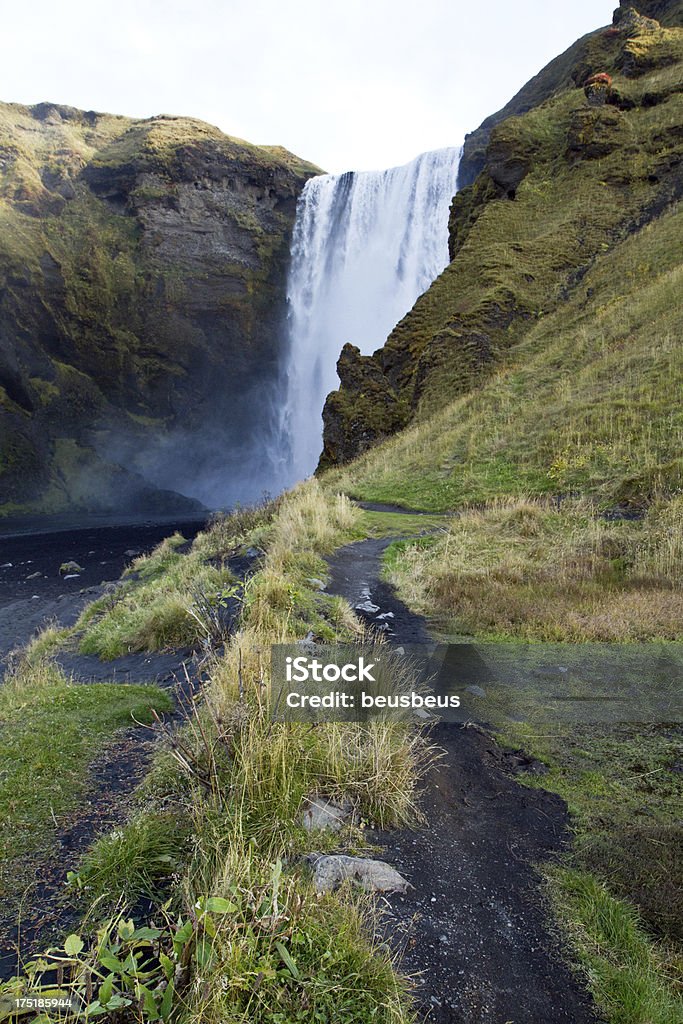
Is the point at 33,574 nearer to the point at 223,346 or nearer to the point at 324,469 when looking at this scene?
the point at 324,469

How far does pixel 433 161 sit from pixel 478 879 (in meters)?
57.1

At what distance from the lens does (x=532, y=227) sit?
28859mm

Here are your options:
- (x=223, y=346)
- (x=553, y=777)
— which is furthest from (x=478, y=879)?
(x=223, y=346)

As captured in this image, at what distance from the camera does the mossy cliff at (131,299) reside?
198ft

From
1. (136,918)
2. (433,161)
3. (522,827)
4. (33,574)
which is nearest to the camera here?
(136,918)

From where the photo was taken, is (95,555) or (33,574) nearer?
(33,574)

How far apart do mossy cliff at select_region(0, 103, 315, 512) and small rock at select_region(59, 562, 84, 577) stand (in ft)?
109

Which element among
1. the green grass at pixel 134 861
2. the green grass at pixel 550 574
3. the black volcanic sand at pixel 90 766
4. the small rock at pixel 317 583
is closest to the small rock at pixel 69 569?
the black volcanic sand at pixel 90 766

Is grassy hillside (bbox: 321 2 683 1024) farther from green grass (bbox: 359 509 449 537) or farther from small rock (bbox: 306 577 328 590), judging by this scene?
small rock (bbox: 306 577 328 590)

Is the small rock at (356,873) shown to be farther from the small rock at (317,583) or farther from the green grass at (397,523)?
the green grass at (397,523)

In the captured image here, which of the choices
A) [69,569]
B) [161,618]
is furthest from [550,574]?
[69,569]

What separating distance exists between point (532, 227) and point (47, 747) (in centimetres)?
3149

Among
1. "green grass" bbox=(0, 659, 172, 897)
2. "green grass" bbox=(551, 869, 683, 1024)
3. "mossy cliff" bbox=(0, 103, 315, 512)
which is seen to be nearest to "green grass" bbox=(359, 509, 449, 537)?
"green grass" bbox=(0, 659, 172, 897)

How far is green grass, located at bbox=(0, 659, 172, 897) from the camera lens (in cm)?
344
